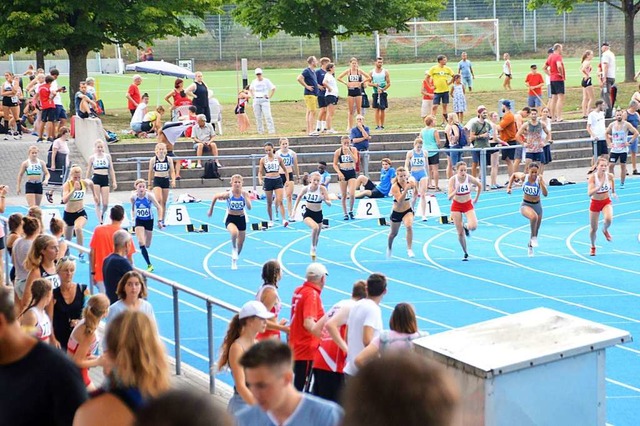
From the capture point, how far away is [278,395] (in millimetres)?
4871

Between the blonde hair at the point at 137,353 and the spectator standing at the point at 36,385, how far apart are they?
202 millimetres

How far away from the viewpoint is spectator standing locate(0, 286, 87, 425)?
488cm

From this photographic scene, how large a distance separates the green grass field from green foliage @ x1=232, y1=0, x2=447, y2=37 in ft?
7.43

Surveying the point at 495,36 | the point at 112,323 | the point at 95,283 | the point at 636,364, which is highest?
the point at 495,36

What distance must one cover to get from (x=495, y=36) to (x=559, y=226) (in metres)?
36.9

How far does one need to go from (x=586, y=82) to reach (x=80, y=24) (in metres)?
15.1

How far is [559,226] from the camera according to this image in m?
25.0

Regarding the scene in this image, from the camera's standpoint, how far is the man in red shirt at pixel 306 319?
10406 millimetres

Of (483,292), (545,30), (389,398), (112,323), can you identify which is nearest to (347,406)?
(389,398)

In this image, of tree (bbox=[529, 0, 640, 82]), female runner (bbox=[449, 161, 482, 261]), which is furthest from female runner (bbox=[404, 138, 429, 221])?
tree (bbox=[529, 0, 640, 82])

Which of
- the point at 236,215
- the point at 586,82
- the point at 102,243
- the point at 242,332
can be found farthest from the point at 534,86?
the point at 242,332

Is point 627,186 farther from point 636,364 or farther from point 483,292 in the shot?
point 636,364

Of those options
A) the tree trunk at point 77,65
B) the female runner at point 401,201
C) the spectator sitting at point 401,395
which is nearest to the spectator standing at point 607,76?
the female runner at point 401,201

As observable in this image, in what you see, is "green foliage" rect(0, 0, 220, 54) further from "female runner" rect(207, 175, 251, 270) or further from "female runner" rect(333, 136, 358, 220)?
"female runner" rect(207, 175, 251, 270)
